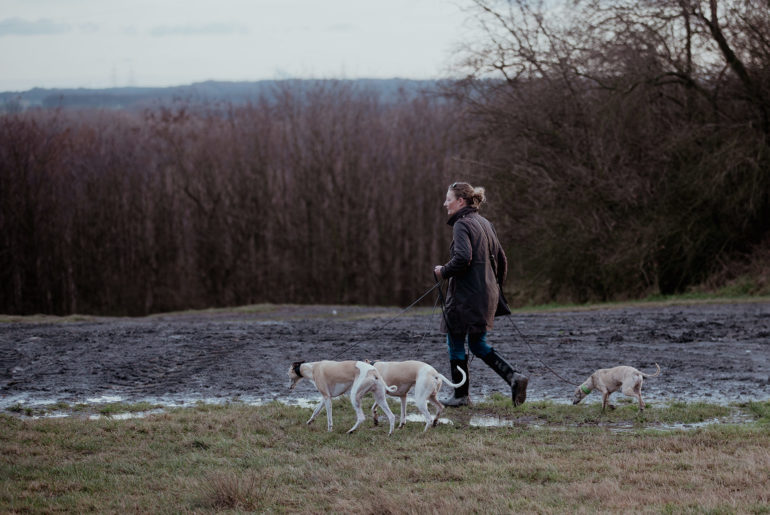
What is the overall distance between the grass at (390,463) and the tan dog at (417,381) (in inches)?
9.4

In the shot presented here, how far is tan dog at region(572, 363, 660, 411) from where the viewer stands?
826cm

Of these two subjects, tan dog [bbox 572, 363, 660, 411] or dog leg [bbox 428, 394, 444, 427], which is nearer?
dog leg [bbox 428, 394, 444, 427]

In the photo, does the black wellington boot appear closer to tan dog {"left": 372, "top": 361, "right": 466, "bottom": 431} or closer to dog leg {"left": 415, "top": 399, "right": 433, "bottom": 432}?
tan dog {"left": 372, "top": 361, "right": 466, "bottom": 431}

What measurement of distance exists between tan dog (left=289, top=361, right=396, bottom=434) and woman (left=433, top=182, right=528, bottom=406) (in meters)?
1.16

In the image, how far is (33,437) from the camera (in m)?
7.48

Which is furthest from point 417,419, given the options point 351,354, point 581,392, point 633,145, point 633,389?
point 633,145

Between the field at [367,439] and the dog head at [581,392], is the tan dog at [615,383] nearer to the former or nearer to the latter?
Answer: the dog head at [581,392]

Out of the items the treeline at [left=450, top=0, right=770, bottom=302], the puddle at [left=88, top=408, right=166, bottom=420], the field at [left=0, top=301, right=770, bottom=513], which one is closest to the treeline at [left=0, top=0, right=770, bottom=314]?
the treeline at [left=450, top=0, right=770, bottom=302]

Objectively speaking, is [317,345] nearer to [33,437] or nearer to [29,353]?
[29,353]

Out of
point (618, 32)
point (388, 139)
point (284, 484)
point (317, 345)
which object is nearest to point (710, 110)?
point (618, 32)

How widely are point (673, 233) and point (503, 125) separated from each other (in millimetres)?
6993

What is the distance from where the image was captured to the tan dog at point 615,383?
27.1 feet

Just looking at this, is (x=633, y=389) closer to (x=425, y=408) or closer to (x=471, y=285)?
(x=471, y=285)

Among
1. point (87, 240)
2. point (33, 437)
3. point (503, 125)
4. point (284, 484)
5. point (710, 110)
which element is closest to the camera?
point (284, 484)
